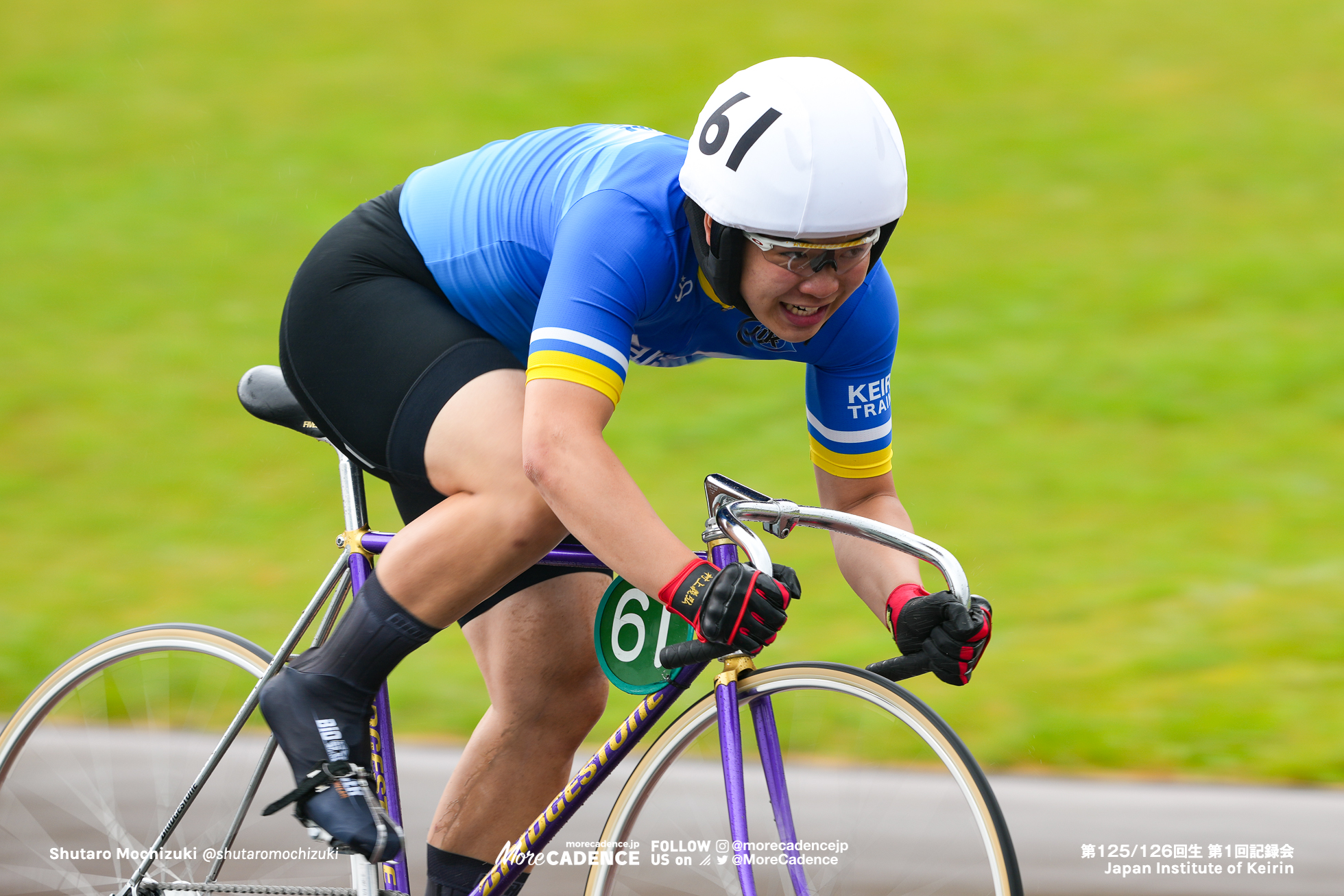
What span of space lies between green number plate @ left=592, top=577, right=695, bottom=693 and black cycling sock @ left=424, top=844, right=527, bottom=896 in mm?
648

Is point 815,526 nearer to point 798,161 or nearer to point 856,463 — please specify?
point 856,463

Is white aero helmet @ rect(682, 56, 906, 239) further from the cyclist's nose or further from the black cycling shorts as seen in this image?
the black cycling shorts

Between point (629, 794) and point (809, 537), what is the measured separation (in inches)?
124

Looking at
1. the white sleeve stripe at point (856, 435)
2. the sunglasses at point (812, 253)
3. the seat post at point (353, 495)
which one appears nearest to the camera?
the sunglasses at point (812, 253)

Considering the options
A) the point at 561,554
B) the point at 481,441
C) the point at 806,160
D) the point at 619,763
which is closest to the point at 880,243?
the point at 806,160

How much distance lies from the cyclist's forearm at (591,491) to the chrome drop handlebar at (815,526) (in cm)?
12

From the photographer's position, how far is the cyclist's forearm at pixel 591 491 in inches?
81.0

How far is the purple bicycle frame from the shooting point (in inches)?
85.4

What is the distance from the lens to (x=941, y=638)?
2.05 m

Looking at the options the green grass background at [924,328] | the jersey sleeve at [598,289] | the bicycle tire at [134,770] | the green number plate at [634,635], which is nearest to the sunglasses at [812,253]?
the jersey sleeve at [598,289]

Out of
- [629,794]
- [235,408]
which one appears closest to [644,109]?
[235,408]

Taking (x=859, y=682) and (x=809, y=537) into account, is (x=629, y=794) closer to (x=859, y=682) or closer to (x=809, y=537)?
(x=859, y=682)

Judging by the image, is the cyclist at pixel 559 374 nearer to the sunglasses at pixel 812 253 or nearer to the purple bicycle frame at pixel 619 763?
the sunglasses at pixel 812 253

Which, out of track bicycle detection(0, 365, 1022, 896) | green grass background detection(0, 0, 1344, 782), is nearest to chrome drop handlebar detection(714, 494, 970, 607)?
track bicycle detection(0, 365, 1022, 896)
